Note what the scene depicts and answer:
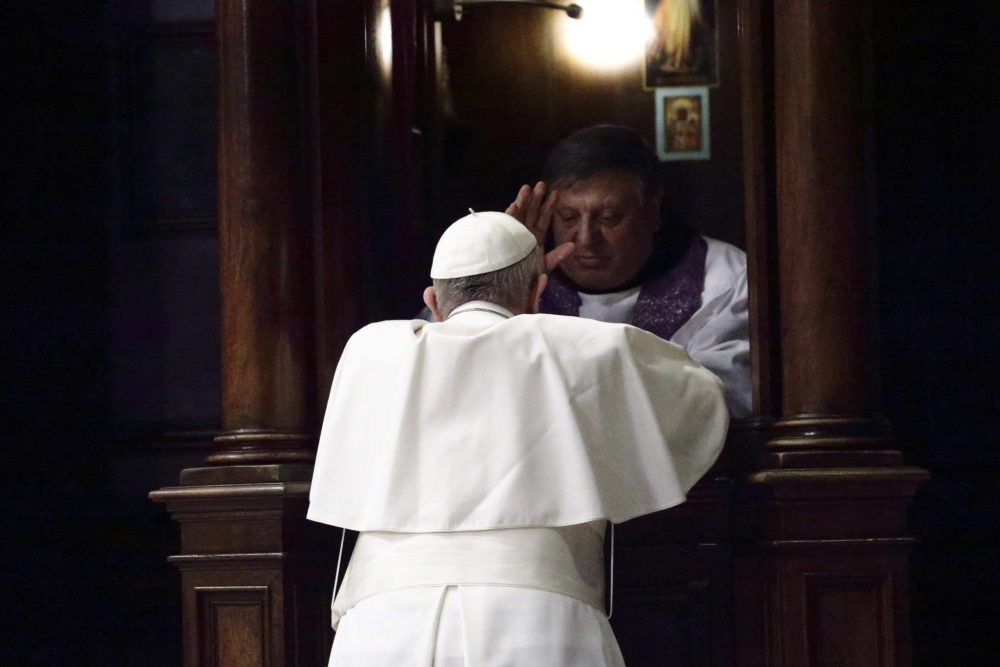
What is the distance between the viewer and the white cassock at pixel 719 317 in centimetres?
434

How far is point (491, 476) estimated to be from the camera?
3416mm

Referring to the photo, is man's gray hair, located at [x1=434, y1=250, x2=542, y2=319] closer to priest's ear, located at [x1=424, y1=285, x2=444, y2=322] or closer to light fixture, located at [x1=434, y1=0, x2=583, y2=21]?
priest's ear, located at [x1=424, y1=285, x2=444, y2=322]

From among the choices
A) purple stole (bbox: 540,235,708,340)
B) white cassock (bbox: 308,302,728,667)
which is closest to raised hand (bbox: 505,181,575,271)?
purple stole (bbox: 540,235,708,340)

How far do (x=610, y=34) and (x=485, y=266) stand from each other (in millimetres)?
1535

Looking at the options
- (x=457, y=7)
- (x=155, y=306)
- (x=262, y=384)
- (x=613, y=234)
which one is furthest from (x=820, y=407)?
(x=155, y=306)

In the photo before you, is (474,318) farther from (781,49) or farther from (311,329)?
(781,49)

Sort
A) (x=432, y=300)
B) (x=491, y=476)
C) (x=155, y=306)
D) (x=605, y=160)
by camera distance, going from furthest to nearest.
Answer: (x=155, y=306), (x=605, y=160), (x=432, y=300), (x=491, y=476)

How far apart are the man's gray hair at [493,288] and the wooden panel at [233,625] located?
946mm

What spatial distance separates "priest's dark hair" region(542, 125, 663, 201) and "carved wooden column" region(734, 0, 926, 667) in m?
0.56

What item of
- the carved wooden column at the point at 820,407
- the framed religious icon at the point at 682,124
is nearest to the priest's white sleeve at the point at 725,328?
the carved wooden column at the point at 820,407

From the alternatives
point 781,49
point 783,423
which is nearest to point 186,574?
point 783,423

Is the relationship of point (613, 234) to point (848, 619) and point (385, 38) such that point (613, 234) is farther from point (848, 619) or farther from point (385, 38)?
point (848, 619)

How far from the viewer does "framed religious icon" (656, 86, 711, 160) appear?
4.68 meters

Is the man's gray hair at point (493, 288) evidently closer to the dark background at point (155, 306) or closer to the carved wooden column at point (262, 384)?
the carved wooden column at point (262, 384)
